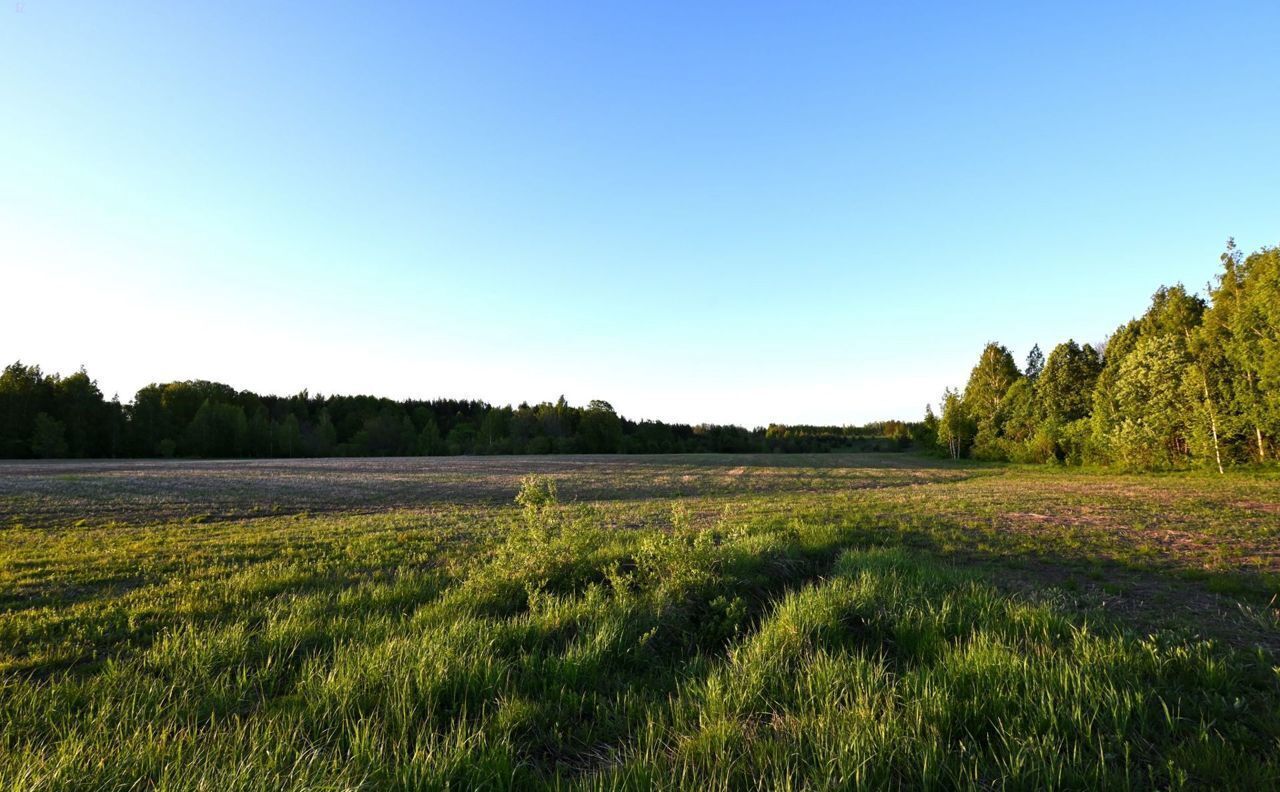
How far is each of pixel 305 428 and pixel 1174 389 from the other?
133 meters

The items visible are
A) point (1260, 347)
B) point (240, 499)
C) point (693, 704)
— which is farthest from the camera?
point (1260, 347)

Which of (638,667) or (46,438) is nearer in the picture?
(638,667)

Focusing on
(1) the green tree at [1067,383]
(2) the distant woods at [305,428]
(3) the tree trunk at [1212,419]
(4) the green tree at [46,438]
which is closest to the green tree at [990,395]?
(1) the green tree at [1067,383]

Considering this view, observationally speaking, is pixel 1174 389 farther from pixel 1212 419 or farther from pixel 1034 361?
pixel 1034 361

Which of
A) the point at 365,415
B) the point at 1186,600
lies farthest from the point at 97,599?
the point at 365,415

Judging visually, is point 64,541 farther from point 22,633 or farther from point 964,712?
point 964,712

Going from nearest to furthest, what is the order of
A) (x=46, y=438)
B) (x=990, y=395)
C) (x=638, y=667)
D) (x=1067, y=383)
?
(x=638, y=667) → (x=1067, y=383) → (x=46, y=438) → (x=990, y=395)

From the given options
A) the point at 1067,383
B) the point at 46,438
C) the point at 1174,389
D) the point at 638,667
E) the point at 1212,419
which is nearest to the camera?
the point at 638,667

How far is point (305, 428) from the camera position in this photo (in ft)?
356

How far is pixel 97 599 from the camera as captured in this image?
7688 mm

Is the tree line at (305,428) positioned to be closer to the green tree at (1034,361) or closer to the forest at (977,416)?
the forest at (977,416)

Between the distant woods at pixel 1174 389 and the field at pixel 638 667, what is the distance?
1344 inches

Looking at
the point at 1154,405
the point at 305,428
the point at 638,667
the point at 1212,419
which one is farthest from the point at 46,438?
the point at 1212,419

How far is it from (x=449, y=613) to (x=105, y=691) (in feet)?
9.73
